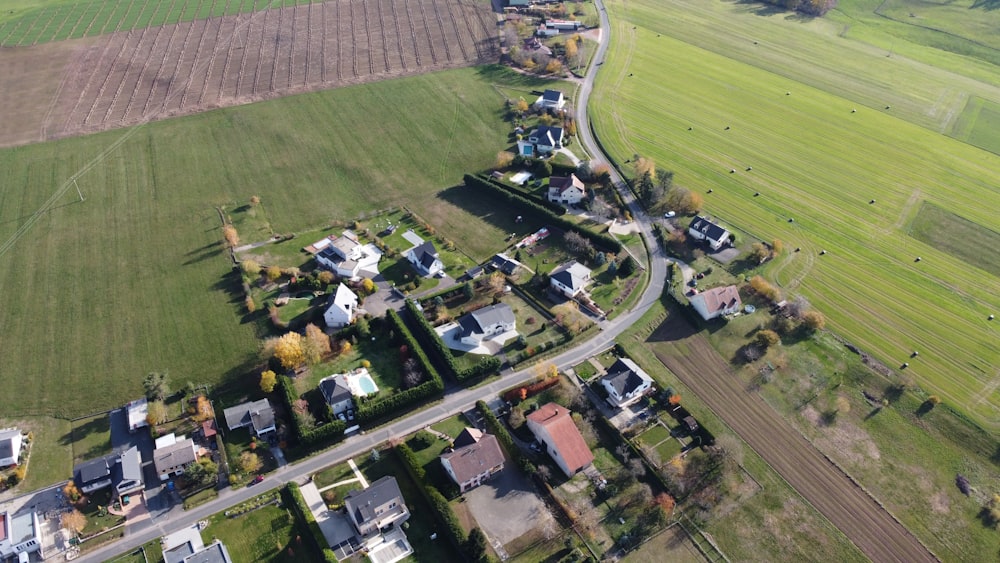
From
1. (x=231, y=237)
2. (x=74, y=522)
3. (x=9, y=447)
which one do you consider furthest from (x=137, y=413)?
(x=231, y=237)

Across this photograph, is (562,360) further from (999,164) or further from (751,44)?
(751,44)

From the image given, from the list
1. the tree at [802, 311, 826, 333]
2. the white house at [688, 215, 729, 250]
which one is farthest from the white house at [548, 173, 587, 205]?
the tree at [802, 311, 826, 333]

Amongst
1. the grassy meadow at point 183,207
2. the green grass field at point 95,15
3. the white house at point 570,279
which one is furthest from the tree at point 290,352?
the green grass field at point 95,15

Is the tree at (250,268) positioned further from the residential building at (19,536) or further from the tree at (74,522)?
the residential building at (19,536)

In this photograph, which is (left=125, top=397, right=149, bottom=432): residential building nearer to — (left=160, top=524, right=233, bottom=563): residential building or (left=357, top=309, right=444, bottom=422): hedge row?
(left=160, top=524, right=233, bottom=563): residential building

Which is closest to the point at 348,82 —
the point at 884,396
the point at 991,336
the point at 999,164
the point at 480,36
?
the point at 480,36

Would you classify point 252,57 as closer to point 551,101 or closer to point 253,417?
point 551,101
